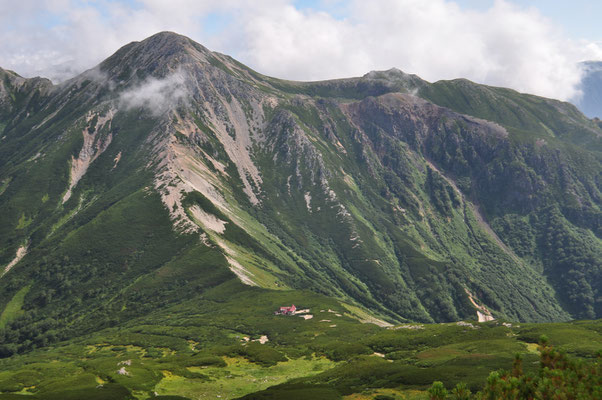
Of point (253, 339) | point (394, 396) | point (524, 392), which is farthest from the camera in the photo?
point (253, 339)

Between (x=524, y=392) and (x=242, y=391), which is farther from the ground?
(x=524, y=392)

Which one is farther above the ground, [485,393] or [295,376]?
[485,393]

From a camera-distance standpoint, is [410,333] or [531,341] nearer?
[531,341]

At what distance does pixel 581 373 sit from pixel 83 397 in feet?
294

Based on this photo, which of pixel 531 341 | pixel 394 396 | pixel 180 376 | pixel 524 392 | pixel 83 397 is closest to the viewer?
pixel 524 392

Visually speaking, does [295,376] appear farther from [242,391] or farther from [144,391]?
[144,391]

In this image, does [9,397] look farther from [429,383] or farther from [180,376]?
[429,383]

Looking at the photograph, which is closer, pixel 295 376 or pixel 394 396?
pixel 394 396

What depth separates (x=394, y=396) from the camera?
79.8 metres

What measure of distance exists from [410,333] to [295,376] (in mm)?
65115

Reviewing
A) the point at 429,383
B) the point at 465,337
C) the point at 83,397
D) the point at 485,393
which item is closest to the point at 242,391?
the point at 83,397

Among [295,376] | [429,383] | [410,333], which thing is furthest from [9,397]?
[410,333]

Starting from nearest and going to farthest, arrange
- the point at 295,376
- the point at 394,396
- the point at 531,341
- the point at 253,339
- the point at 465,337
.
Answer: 1. the point at 394,396
2. the point at 295,376
3. the point at 531,341
4. the point at 465,337
5. the point at 253,339

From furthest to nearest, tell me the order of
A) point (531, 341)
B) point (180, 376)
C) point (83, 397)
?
1. point (531, 341)
2. point (180, 376)
3. point (83, 397)
